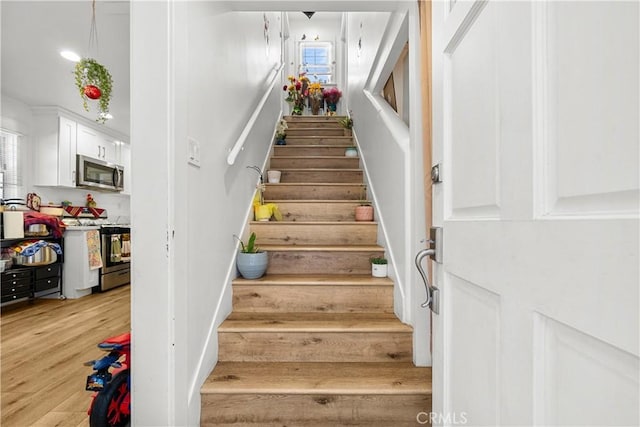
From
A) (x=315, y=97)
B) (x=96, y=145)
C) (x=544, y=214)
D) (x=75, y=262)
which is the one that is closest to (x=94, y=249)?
(x=75, y=262)

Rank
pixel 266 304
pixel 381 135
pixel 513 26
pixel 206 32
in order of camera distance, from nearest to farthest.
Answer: pixel 513 26
pixel 206 32
pixel 266 304
pixel 381 135

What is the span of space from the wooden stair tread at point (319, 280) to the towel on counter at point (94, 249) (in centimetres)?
310

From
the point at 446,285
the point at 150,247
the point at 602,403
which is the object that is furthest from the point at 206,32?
the point at 602,403

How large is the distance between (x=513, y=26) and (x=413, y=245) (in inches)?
45.7

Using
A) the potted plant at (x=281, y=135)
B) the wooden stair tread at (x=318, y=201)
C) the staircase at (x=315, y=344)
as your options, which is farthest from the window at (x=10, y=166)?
the staircase at (x=315, y=344)

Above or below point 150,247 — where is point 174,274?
below

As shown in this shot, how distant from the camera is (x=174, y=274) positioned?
45.4 inches

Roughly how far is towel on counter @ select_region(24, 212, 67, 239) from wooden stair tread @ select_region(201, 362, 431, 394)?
11.3 ft

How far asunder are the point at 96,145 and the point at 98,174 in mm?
564

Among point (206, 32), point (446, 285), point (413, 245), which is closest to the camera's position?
point (446, 285)

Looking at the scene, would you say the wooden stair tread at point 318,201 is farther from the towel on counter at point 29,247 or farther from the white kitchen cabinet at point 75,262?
the towel on counter at point 29,247

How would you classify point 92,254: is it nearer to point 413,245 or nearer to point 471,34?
point 413,245

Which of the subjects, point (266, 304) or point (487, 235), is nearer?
point (487, 235)

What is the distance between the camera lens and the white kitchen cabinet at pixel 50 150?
13.8ft
